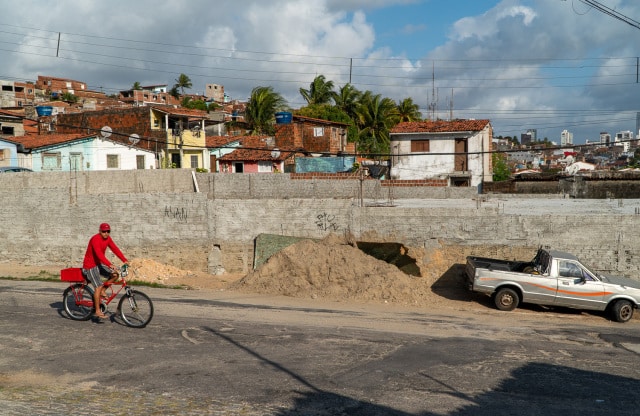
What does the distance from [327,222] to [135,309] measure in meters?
9.96

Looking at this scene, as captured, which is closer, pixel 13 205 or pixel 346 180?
pixel 13 205

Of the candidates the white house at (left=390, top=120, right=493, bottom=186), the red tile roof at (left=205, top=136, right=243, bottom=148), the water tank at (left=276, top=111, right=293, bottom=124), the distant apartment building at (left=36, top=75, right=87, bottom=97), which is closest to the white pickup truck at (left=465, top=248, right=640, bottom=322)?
the white house at (left=390, top=120, right=493, bottom=186)

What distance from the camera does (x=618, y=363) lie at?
10.6 meters

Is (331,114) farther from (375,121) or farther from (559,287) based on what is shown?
(559,287)

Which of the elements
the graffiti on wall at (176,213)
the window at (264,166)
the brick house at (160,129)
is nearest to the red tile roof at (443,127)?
the window at (264,166)

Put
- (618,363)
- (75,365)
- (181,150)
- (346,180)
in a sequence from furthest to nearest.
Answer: (181,150) → (346,180) → (618,363) → (75,365)

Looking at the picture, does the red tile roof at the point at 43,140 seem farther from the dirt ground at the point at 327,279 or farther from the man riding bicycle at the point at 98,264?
the man riding bicycle at the point at 98,264

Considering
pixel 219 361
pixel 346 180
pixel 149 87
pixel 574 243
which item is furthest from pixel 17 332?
pixel 149 87

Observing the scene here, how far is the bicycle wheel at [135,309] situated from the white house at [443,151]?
30602 mm

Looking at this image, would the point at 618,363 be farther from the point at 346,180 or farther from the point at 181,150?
the point at 181,150

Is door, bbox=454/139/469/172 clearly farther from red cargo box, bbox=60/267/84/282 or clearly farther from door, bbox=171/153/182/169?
red cargo box, bbox=60/267/84/282

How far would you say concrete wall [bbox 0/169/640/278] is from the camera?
61.0 feet

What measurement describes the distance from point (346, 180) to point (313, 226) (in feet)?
25.5

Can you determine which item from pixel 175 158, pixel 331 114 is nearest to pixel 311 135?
pixel 175 158
